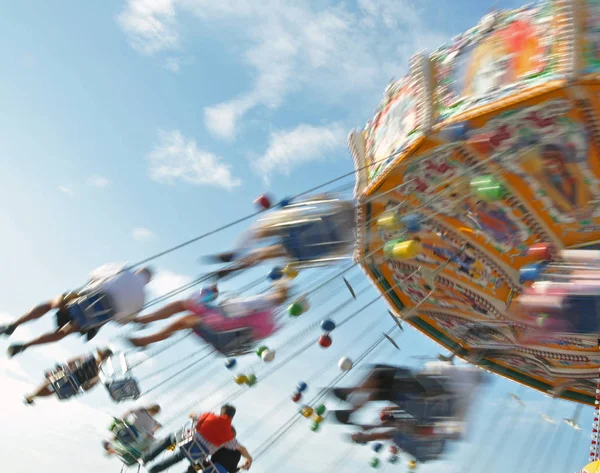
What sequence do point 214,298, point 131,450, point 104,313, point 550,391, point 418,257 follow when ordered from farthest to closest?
1. point 550,391
2. point 418,257
3. point 131,450
4. point 214,298
5. point 104,313

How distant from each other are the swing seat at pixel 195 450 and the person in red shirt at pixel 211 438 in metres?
0.01

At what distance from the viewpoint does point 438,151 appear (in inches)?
196

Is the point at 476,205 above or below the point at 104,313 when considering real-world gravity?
below

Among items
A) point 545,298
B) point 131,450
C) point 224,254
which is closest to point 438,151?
point 545,298

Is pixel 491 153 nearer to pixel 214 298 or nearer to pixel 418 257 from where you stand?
pixel 418 257

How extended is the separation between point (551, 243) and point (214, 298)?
3541mm

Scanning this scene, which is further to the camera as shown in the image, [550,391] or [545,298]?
[550,391]

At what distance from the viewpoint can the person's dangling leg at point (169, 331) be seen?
5164mm

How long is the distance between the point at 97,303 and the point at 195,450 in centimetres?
164

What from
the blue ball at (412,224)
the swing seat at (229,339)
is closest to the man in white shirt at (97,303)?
the swing seat at (229,339)

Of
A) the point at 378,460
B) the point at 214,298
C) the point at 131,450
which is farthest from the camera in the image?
the point at 378,460

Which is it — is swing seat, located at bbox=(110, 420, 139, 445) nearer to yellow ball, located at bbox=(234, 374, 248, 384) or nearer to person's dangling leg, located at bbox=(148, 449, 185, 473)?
person's dangling leg, located at bbox=(148, 449, 185, 473)

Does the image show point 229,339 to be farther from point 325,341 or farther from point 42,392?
point 42,392

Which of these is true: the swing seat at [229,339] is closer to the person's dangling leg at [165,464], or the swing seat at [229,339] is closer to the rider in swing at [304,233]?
the rider in swing at [304,233]
